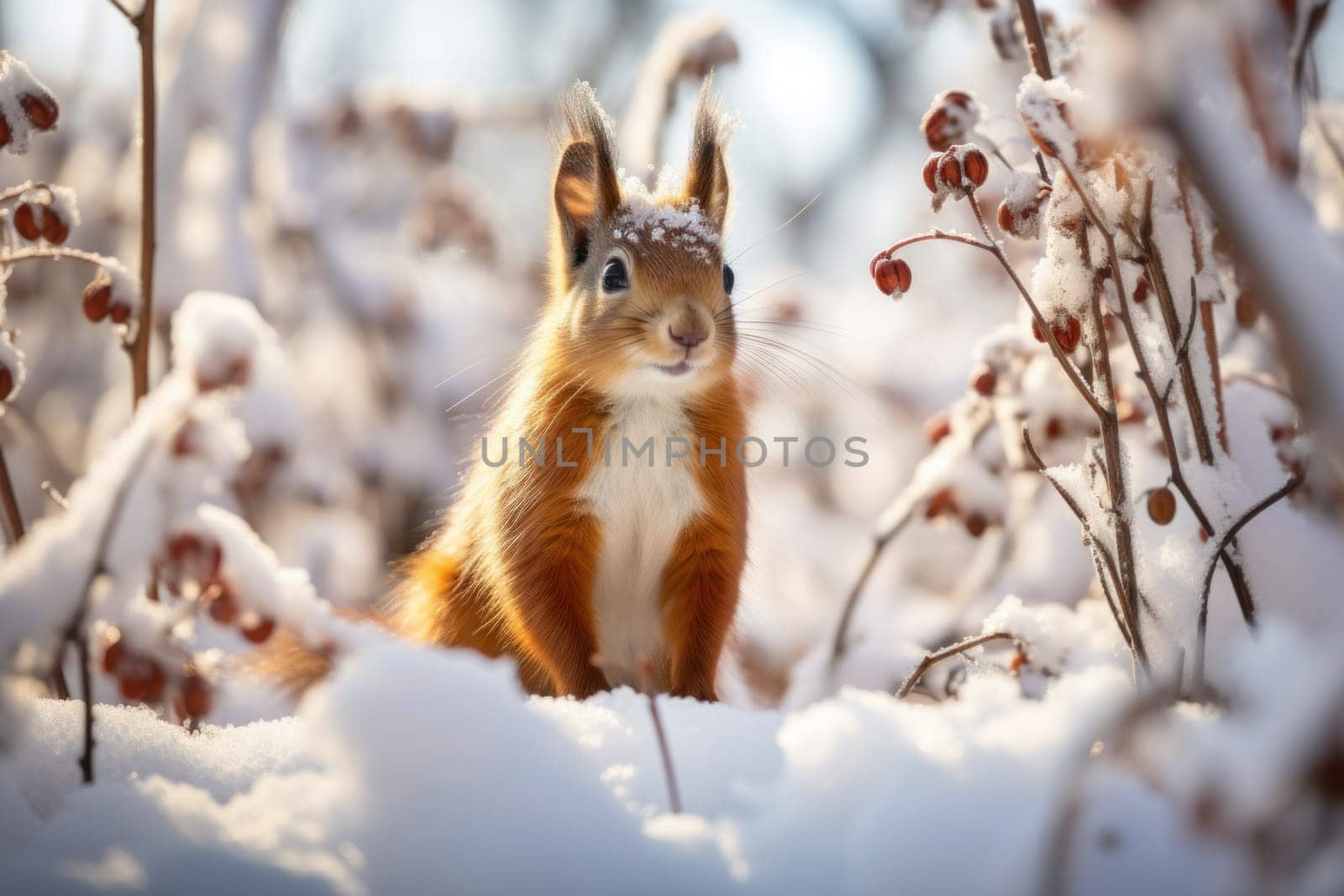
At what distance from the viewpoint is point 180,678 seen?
66.6 inches

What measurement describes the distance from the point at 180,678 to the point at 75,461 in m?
6.33

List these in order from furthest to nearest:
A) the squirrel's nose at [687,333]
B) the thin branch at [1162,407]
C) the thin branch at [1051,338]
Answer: the squirrel's nose at [687,333] < the thin branch at [1051,338] < the thin branch at [1162,407]

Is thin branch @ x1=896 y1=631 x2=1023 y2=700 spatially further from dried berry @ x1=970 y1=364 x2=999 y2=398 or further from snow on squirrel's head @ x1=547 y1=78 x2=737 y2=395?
snow on squirrel's head @ x1=547 y1=78 x2=737 y2=395

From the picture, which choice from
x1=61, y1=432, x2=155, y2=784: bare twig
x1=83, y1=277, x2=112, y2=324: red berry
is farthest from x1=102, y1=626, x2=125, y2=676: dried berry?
x1=83, y1=277, x2=112, y2=324: red berry

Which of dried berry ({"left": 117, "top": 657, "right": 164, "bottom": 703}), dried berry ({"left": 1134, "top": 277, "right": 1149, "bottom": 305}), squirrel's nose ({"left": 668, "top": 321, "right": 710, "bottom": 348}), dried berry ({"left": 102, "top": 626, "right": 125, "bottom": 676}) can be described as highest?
squirrel's nose ({"left": 668, "top": 321, "right": 710, "bottom": 348})

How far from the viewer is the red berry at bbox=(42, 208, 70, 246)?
191cm

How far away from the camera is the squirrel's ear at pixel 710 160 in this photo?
9.63ft

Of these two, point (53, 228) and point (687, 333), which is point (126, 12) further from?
point (687, 333)

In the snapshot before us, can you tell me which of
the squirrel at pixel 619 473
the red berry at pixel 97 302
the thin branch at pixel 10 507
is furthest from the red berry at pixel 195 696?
the squirrel at pixel 619 473

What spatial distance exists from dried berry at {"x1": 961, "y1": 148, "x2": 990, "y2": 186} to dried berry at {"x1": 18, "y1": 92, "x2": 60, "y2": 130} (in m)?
1.58

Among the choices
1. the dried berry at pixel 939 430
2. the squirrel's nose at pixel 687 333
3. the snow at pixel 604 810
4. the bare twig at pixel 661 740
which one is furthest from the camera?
the dried berry at pixel 939 430

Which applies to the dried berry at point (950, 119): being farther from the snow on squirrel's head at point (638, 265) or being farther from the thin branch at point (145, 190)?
the thin branch at point (145, 190)

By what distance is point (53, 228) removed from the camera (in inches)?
75.6

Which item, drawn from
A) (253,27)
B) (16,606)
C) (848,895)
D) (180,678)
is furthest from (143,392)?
(253,27)
